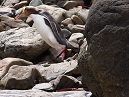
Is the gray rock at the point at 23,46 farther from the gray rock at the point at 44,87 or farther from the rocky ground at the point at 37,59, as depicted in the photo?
the gray rock at the point at 44,87

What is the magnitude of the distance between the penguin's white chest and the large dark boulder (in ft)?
13.1

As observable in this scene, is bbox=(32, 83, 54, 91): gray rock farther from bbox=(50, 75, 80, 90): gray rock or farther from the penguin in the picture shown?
the penguin

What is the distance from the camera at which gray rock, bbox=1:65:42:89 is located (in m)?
5.93

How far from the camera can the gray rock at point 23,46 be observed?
8330 mm

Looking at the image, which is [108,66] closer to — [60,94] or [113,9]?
[113,9]

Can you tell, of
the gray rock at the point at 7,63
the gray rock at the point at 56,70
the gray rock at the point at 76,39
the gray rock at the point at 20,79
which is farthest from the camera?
the gray rock at the point at 76,39

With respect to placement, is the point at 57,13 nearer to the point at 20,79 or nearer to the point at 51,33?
the point at 51,33

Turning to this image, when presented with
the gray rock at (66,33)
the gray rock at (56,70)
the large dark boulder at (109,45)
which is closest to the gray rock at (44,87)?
the gray rock at (56,70)

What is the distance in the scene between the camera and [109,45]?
3.80 m

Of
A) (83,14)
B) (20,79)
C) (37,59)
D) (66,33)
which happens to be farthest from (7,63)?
(83,14)

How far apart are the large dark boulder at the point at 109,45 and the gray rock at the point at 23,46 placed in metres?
4.31

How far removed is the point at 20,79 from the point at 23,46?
2.46 m

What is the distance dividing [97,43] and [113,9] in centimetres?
33

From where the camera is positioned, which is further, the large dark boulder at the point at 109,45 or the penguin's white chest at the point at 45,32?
the penguin's white chest at the point at 45,32
